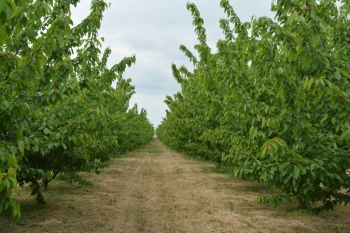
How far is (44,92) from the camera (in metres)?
4.57

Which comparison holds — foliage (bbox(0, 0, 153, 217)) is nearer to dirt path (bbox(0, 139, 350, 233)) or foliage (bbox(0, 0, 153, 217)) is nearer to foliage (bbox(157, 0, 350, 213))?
dirt path (bbox(0, 139, 350, 233))

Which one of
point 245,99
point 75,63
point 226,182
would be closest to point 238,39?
point 245,99

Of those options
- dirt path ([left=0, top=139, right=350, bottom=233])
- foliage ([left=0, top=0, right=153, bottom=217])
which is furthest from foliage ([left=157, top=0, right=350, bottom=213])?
foliage ([left=0, top=0, right=153, bottom=217])

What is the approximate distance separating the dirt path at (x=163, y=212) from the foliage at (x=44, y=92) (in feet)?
4.28

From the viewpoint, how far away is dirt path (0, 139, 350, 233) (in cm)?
761

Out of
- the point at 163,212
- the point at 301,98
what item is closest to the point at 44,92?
the point at 301,98

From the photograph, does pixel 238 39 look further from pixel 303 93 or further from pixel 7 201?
pixel 7 201

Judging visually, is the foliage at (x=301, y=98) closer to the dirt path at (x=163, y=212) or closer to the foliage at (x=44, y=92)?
the dirt path at (x=163, y=212)

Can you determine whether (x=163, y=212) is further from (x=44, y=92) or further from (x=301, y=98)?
(x=44, y=92)

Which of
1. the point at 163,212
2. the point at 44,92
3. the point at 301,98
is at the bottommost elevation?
the point at 163,212

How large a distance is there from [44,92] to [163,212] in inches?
217

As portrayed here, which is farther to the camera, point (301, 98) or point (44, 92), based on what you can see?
point (301, 98)

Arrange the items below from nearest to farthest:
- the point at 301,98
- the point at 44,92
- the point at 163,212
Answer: the point at 44,92
the point at 301,98
the point at 163,212

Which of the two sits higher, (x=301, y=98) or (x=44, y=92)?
(x=301, y=98)
